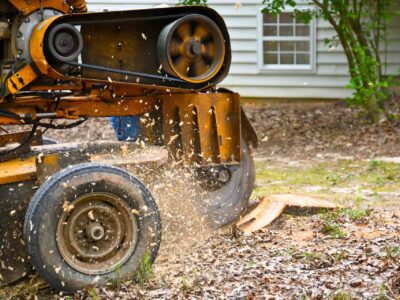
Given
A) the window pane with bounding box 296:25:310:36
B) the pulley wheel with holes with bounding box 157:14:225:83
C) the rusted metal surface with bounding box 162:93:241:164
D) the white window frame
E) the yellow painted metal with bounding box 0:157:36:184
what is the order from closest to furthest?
1. the yellow painted metal with bounding box 0:157:36:184
2. the pulley wheel with holes with bounding box 157:14:225:83
3. the rusted metal surface with bounding box 162:93:241:164
4. the white window frame
5. the window pane with bounding box 296:25:310:36

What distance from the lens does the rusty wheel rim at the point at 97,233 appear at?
227 inches

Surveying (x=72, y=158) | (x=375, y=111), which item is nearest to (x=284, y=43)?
(x=375, y=111)

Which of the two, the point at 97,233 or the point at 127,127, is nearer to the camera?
the point at 97,233

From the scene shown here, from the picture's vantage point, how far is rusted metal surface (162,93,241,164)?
7223 mm

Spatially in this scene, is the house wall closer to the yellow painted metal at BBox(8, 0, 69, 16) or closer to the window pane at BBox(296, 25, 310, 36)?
the window pane at BBox(296, 25, 310, 36)

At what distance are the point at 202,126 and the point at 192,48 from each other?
0.96 m

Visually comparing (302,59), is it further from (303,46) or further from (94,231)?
(94,231)

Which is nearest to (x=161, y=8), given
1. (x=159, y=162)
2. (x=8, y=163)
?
(x=159, y=162)

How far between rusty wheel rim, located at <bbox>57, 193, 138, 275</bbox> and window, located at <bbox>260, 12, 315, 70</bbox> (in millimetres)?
12096

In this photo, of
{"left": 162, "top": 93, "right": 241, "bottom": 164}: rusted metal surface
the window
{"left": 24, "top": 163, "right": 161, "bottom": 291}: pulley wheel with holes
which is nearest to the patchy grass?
{"left": 162, "top": 93, "right": 241, "bottom": 164}: rusted metal surface

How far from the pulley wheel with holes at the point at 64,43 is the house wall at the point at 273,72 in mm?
11527

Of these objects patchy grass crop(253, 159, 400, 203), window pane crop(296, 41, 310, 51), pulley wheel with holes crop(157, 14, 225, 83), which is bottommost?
patchy grass crop(253, 159, 400, 203)

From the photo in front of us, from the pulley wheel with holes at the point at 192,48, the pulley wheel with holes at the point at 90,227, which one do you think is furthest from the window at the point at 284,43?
the pulley wheel with holes at the point at 90,227

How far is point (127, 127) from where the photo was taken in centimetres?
777
